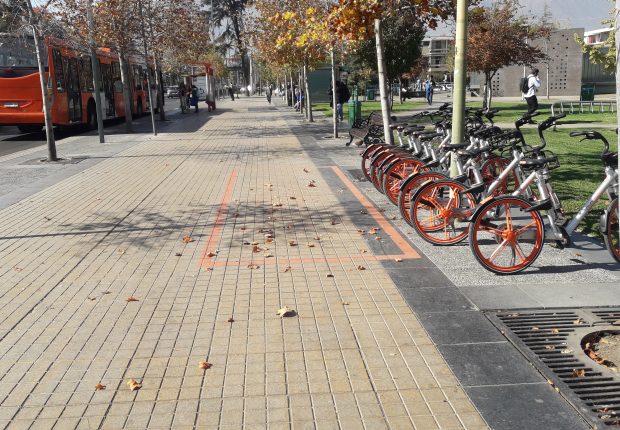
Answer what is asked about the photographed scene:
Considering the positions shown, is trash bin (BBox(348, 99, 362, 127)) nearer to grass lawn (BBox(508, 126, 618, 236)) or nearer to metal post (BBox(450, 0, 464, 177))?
grass lawn (BBox(508, 126, 618, 236))

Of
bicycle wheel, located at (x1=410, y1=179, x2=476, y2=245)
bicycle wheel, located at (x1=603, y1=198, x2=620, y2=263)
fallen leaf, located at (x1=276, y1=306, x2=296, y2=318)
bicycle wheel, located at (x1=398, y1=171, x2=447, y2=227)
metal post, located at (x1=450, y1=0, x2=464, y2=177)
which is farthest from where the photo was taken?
metal post, located at (x1=450, y1=0, x2=464, y2=177)

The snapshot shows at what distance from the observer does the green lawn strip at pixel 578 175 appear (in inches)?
312

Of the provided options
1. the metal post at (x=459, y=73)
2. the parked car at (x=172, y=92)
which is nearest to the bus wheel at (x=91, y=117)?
the metal post at (x=459, y=73)

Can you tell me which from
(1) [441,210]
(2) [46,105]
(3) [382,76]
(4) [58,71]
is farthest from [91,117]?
(1) [441,210]

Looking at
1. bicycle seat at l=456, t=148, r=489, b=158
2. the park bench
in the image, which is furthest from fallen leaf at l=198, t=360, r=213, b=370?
the park bench

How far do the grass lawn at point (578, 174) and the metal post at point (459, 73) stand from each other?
5.42 feet

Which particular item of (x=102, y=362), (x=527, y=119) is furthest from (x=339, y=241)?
(x=102, y=362)

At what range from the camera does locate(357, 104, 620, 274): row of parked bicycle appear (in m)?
5.77

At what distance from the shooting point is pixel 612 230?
5.85m

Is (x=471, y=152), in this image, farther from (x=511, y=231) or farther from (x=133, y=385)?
(x=133, y=385)

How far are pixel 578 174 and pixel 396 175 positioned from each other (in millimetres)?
4044

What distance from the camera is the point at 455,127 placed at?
26.8 feet

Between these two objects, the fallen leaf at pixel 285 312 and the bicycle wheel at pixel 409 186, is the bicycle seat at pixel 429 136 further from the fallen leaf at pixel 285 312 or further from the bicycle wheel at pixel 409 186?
the fallen leaf at pixel 285 312

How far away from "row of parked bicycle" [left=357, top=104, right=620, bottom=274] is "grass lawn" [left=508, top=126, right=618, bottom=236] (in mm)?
514
